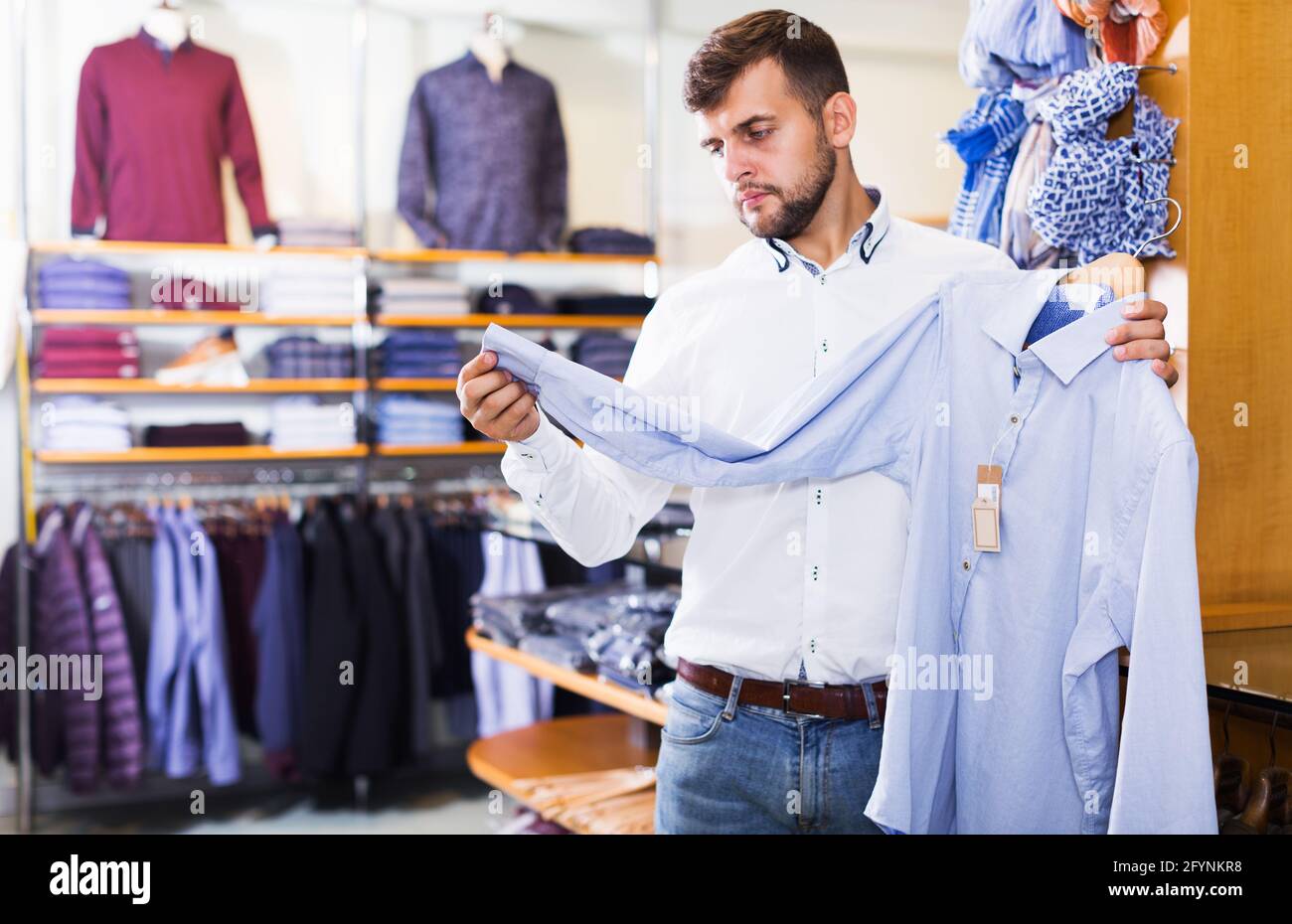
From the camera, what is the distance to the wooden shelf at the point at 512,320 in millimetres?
4824

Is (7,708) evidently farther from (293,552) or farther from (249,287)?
(249,287)

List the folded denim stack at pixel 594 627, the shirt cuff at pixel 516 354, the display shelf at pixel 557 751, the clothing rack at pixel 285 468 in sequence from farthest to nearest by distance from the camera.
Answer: the clothing rack at pixel 285 468
the display shelf at pixel 557 751
the folded denim stack at pixel 594 627
the shirt cuff at pixel 516 354

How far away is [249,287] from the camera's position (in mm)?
4898

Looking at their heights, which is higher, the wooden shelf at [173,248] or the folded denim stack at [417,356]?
the wooden shelf at [173,248]

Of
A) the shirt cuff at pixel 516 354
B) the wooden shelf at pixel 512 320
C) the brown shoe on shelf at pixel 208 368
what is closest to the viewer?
the shirt cuff at pixel 516 354

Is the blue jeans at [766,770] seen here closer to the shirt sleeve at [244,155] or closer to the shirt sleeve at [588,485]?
the shirt sleeve at [588,485]

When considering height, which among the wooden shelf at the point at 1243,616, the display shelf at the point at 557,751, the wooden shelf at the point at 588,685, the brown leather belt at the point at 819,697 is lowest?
the display shelf at the point at 557,751

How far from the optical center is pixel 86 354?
4465 millimetres

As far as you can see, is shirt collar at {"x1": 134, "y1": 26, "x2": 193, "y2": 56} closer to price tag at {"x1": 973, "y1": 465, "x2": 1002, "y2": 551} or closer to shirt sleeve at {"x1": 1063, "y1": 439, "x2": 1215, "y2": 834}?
price tag at {"x1": 973, "y1": 465, "x2": 1002, "y2": 551}

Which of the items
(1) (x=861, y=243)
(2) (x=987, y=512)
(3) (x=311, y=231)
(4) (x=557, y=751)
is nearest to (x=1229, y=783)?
(2) (x=987, y=512)

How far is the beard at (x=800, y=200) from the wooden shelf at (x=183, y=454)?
3182 mm

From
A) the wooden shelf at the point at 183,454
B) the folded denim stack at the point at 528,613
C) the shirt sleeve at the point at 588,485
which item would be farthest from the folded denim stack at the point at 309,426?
the shirt sleeve at the point at 588,485

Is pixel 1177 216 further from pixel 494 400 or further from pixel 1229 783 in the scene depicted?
pixel 494 400
